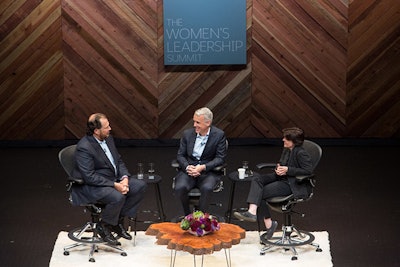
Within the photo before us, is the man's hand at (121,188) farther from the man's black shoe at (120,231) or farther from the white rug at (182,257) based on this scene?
the white rug at (182,257)

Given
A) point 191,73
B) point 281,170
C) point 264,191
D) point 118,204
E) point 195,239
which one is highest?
point 191,73

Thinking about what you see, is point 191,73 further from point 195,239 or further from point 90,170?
point 195,239

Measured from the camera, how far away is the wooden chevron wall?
12695 millimetres

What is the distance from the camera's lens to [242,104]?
513 inches

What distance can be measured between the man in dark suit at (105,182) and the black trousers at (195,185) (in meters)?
0.37

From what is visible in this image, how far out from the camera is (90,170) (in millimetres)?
8305

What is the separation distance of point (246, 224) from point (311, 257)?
4.01 feet

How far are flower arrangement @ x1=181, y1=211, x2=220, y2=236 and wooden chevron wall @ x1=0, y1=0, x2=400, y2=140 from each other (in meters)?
5.63

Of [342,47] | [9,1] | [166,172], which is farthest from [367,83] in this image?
[9,1]

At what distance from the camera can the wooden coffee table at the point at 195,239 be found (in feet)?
23.7

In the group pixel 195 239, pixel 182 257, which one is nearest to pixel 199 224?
pixel 195 239

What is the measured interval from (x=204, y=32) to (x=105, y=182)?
486 centimetres

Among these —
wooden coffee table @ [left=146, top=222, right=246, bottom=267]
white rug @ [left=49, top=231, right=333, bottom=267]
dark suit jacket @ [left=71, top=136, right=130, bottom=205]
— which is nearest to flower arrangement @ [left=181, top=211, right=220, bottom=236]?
wooden coffee table @ [left=146, top=222, right=246, bottom=267]

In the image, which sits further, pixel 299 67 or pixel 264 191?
pixel 299 67
